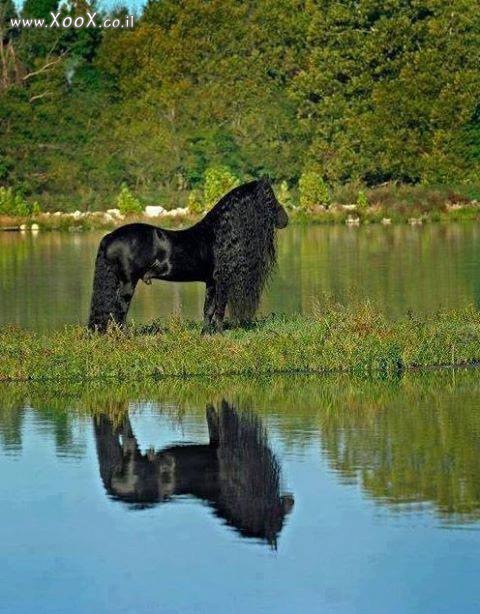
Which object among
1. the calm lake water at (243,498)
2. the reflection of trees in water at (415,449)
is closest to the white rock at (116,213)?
the calm lake water at (243,498)

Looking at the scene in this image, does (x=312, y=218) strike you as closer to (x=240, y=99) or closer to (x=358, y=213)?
(x=358, y=213)

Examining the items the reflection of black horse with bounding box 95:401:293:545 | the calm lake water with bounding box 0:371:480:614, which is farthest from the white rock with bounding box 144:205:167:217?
the reflection of black horse with bounding box 95:401:293:545

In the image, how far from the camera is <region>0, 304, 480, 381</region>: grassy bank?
16078 mm

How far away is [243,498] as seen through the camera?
10.5 meters

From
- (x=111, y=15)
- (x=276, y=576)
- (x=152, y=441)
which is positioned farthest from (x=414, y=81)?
(x=276, y=576)

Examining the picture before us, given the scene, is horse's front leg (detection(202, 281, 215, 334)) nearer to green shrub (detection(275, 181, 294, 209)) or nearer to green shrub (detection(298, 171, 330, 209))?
green shrub (detection(298, 171, 330, 209))

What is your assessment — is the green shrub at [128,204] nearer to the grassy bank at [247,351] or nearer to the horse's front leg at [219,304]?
the horse's front leg at [219,304]

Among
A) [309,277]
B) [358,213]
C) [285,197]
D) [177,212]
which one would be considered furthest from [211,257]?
[285,197]

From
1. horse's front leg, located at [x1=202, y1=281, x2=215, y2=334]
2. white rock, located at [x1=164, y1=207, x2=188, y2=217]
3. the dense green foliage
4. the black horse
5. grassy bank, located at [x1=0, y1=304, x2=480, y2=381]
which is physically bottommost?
white rock, located at [x1=164, y1=207, x2=188, y2=217]

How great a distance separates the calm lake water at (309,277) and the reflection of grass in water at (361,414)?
3926mm

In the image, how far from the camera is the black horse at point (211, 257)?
17.8m

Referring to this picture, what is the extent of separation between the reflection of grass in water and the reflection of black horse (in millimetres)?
329

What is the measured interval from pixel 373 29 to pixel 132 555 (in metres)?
57.5

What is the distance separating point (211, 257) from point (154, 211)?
4265 centimetres
